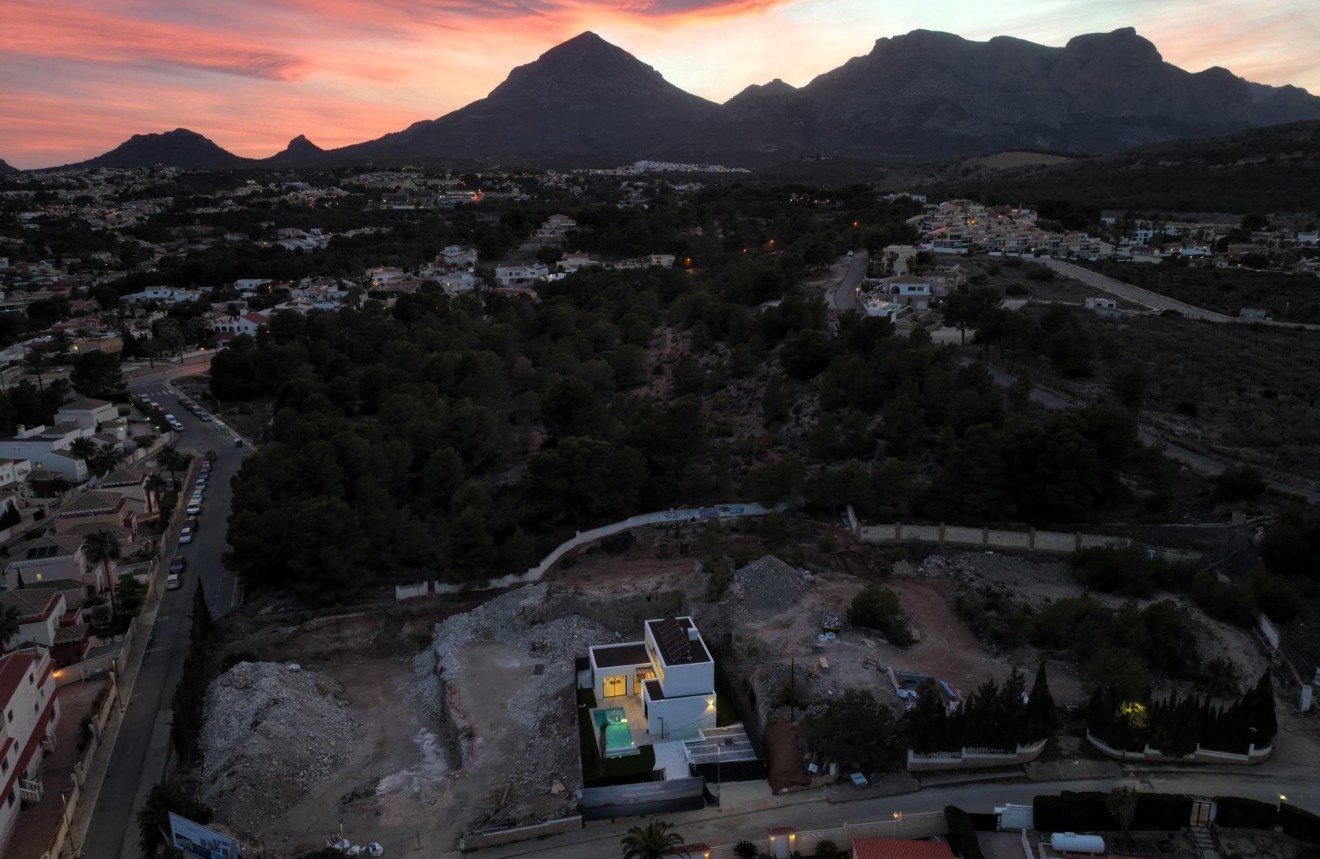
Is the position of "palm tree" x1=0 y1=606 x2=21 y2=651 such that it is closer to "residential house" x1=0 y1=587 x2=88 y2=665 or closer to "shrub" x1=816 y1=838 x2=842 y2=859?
"residential house" x1=0 y1=587 x2=88 y2=665

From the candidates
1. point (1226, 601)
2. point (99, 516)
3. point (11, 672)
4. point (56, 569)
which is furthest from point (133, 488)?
point (1226, 601)

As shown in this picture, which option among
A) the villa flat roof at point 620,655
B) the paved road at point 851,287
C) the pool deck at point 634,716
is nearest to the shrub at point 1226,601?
the villa flat roof at point 620,655

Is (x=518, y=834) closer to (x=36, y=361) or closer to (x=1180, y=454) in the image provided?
(x=1180, y=454)

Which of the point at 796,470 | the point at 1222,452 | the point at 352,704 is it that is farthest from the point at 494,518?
the point at 1222,452

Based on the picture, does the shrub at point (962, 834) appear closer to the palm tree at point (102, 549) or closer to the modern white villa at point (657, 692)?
the modern white villa at point (657, 692)

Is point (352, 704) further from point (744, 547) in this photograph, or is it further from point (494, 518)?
point (744, 547)

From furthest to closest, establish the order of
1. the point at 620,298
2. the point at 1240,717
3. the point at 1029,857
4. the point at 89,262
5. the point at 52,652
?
the point at 89,262 → the point at 620,298 → the point at 52,652 → the point at 1240,717 → the point at 1029,857
